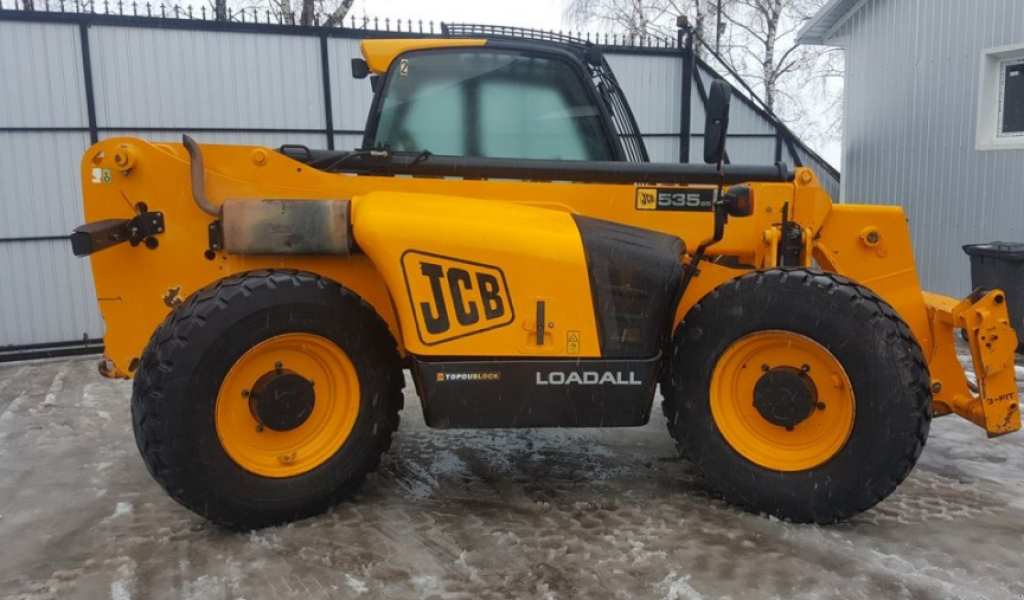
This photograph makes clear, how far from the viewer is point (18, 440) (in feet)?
17.1

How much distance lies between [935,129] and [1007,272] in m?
2.41

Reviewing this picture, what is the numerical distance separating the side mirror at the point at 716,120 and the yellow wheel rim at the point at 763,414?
832 millimetres

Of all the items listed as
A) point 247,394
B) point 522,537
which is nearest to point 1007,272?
point 522,537

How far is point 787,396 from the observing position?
3.45 metres

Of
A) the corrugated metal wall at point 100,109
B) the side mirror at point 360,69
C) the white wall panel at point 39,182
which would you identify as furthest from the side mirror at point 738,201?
the white wall panel at point 39,182

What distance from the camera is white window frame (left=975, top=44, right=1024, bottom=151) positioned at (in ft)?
27.3

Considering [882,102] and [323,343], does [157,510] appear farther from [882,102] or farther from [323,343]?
[882,102]

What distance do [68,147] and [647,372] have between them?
792 cm

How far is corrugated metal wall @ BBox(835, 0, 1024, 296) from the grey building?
11 mm

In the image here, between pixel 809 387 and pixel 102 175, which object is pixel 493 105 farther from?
pixel 809 387

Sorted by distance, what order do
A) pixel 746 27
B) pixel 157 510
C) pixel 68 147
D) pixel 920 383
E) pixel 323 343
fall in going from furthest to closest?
pixel 746 27, pixel 68 147, pixel 157 510, pixel 323 343, pixel 920 383

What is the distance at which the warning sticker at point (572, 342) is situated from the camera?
345 cm

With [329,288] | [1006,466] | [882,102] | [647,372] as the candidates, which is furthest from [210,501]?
[882,102]

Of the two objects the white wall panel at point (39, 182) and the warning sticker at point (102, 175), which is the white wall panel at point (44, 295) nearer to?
the white wall panel at point (39, 182)
